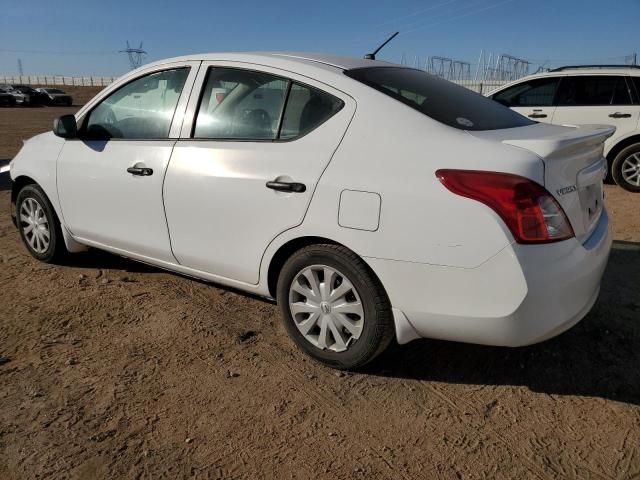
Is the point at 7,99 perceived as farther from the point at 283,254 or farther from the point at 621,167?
the point at 283,254

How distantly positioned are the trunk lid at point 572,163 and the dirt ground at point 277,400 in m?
0.83

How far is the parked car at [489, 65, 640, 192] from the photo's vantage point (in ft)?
24.5

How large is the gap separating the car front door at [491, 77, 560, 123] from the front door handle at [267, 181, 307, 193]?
6.31 m

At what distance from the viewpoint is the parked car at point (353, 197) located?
2.28 metres

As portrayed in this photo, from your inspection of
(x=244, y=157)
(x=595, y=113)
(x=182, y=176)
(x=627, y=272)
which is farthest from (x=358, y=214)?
(x=595, y=113)

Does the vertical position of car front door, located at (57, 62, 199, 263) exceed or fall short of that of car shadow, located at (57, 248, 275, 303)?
it exceeds it

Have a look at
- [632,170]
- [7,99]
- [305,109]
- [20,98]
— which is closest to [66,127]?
[305,109]

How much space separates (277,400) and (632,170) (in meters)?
6.85

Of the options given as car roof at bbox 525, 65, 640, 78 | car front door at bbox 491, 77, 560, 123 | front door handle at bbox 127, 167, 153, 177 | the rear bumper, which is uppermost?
→ car roof at bbox 525, 65, 640, 78

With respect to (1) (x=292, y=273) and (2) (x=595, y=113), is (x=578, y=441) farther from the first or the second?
(2) (x=595, y=113)

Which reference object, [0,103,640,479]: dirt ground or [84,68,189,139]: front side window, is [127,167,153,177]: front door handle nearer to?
[84,68,189,139]: front side window

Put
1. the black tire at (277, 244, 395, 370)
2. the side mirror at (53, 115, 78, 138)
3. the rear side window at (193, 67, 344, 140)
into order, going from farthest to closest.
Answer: the side mirror at (53, 115, 78, 138), the rear side window at (193, 67, 344, 140), the black tire at (277, 244, 395, 370)

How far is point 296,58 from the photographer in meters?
3.10

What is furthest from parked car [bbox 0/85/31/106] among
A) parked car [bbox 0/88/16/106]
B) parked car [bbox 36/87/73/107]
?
parked car [bbox 36/87/73/107]
